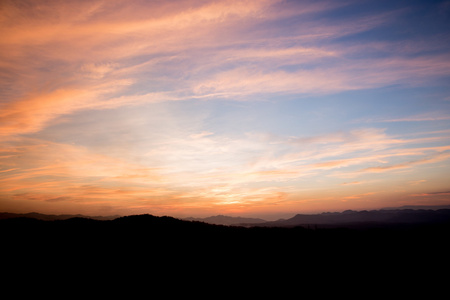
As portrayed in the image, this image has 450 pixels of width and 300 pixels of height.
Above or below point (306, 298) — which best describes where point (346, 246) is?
above

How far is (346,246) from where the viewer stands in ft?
76.0

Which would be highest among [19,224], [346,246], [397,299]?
[19,224]

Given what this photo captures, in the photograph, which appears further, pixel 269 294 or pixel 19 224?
pixel 19 224

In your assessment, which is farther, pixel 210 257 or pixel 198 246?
pixel 198 246

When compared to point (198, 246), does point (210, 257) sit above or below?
below

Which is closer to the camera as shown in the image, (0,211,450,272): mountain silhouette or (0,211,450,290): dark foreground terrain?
(0,211,450,290): dark foreground terrain

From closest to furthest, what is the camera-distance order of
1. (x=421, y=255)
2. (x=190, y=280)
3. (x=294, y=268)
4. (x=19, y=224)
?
1. (x=190, y=280)
2. (x=294, y=268)
3. (x=421, y=255)
4. (x=19, y=224)

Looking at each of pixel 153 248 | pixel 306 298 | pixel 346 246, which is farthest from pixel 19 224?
pixel 346 246

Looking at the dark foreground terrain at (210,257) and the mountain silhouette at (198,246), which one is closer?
the dark foreground terrain at (210,257)

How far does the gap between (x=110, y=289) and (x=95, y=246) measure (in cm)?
789

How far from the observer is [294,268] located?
18969 millimetres

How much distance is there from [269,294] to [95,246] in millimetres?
16668

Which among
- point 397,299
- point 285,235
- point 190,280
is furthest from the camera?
point 285,235

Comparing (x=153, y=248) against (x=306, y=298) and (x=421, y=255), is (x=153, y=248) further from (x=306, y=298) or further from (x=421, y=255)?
(x=421, y=255)
